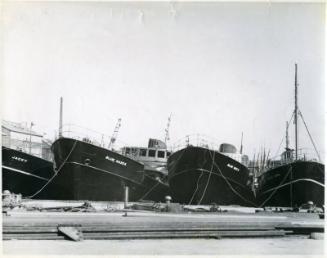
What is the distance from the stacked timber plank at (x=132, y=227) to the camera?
8227 millimetres

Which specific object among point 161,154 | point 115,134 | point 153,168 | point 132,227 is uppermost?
point 115,134

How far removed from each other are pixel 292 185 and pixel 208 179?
7.83ft

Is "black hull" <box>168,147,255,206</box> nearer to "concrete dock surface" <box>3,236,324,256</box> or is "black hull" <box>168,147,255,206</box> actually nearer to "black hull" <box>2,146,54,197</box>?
"black hull" <box>2,146,54,197</box>

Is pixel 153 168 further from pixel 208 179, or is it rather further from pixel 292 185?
pixel 292 185

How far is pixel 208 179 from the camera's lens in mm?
13289

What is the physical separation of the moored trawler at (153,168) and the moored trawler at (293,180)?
2959 mm

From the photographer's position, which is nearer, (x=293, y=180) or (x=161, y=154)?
(x=293, y=180)

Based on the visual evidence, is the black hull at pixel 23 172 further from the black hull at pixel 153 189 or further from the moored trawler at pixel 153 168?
the black hull at pixel 153 189

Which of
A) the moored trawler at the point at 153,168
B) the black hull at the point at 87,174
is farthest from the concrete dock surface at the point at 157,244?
the moored trawler at the point at 153,168

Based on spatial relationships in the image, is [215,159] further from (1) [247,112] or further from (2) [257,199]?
(1) [247,112]

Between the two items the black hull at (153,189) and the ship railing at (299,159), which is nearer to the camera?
the ship railing at (299,159)

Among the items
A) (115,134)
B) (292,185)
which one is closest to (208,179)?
(292,185)

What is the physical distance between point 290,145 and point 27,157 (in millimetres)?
7098

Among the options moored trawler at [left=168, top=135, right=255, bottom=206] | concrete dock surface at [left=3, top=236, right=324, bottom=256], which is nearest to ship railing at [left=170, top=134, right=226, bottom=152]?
moored trawler at [left=168, top=135, right=255, bottom=206]
